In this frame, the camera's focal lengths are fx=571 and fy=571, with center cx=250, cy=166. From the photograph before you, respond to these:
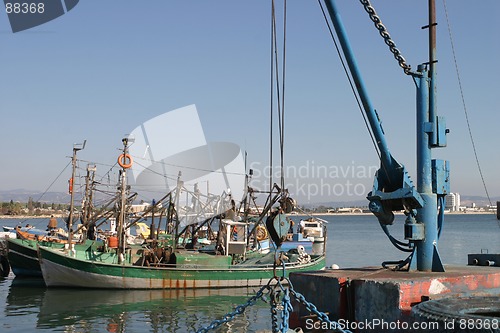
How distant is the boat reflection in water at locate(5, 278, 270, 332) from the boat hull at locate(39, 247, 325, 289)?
329 millimetres

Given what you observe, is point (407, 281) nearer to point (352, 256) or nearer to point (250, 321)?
point (250, 321)

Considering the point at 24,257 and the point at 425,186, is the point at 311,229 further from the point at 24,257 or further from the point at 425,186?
the point at 425,186

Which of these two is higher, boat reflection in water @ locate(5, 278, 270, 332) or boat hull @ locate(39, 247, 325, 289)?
boat hull @ locate(39, 247, 325, 289)

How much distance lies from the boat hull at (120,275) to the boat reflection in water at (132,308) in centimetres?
33

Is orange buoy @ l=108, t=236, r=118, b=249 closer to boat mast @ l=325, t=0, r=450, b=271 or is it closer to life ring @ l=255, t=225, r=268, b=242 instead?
life ring @ l=255, t=225, r=268, b=242

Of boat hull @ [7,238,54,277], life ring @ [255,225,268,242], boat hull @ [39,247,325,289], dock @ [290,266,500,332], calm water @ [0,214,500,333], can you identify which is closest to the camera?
dock @ [290,266,500,332]

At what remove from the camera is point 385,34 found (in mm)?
11891

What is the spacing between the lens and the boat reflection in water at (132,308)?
63.5ft

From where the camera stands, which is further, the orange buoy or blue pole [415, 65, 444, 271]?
the orange buoy

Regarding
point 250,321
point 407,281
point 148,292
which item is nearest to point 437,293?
point 407,281

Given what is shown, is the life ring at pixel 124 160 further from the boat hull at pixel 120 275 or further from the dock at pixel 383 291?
the dock at pixel 383 291

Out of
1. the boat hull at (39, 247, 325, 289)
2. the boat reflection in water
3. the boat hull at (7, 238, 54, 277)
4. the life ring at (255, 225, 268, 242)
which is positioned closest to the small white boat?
the life ring at (255, 225, 268, 242)

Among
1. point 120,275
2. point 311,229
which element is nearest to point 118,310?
point 120,275

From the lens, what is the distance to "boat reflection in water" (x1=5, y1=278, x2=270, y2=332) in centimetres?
1934
